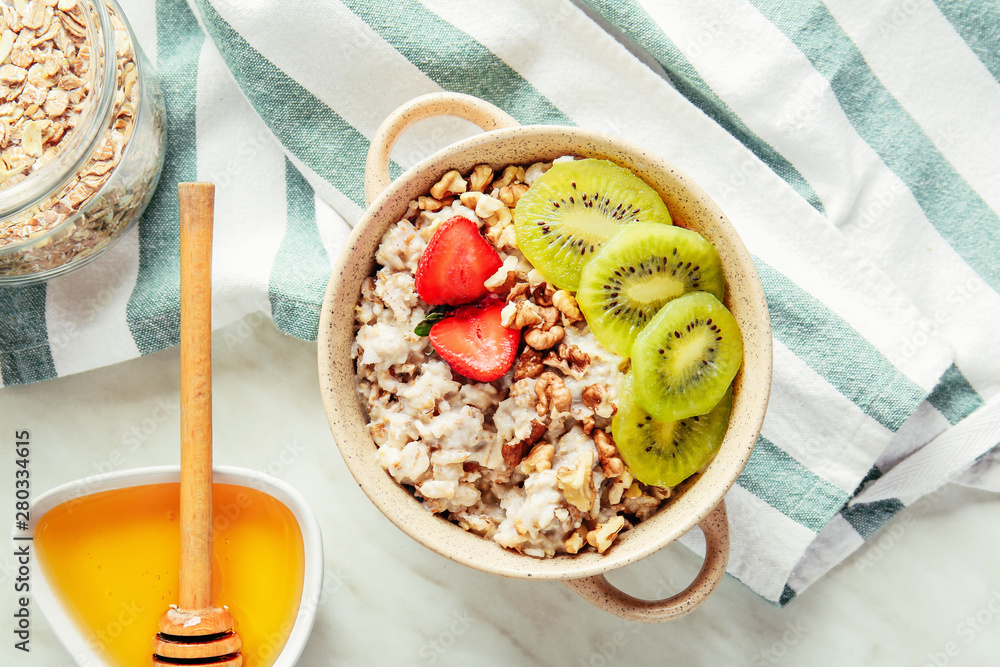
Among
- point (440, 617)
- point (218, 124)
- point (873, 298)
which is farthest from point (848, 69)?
point (440, 617)

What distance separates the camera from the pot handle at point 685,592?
4.58 ft

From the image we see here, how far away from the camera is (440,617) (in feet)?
5.81

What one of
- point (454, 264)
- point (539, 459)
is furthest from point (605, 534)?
point (454, 264)

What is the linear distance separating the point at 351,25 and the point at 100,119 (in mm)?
551

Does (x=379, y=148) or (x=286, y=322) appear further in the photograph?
(x=286, y=322)

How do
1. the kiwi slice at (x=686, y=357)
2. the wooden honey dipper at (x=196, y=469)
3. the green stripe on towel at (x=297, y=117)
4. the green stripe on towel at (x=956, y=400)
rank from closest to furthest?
the kiwi slice at (x=686, y=357) < the wooden honey dipper at (x=196, y=469) < the green stripe on towel at (x=297, y=117) < the green stripe on towel at (x=956, y=400)

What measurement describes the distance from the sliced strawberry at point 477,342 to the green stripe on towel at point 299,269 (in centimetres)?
48

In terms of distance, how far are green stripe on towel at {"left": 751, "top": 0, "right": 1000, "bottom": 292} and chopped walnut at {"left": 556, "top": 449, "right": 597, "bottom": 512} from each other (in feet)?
3.54

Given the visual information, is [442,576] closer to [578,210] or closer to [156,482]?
[156,482]

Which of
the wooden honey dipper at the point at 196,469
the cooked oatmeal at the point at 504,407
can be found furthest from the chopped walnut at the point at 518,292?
the wooden honey dipper at the point at 196,469

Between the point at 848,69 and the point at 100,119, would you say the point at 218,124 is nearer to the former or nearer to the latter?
the point at 100,119

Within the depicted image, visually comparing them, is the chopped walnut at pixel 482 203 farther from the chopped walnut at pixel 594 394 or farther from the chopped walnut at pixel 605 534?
the chopped walnut at pixel 605 534

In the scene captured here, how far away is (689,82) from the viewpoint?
1678mm

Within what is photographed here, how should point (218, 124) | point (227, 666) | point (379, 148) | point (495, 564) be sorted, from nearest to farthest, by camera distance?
1. point (495, 564)
2. point (379, 148)
3. point (227, 666)
4. point (218, 124)
